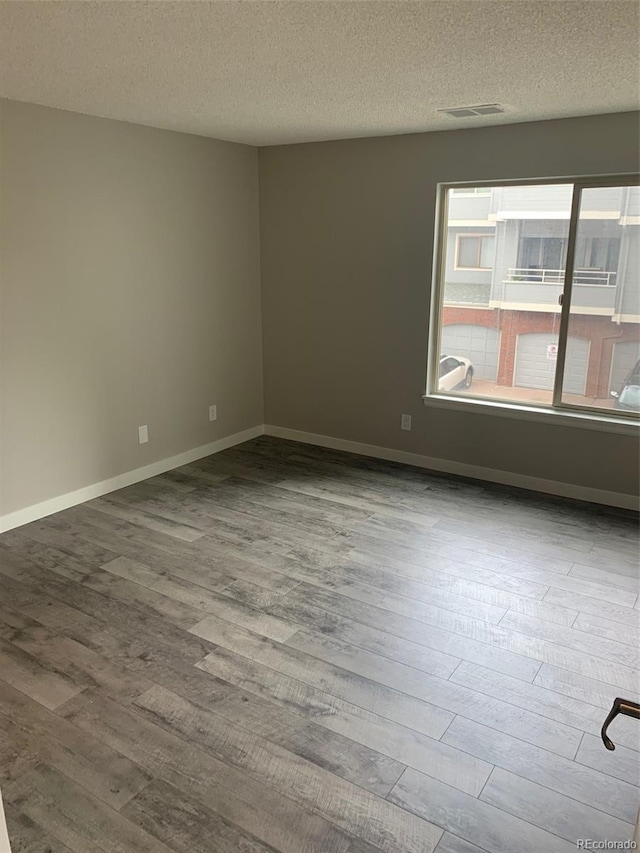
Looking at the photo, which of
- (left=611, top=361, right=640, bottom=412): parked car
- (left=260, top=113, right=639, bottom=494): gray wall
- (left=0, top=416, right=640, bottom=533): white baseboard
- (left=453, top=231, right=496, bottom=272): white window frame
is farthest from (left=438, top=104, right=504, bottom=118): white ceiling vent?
(left=0, top=416, right=640, bottom=533): white baseboard

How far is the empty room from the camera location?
6.48 feet

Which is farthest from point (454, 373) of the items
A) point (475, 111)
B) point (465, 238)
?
point (475, 111)

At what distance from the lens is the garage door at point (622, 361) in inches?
151

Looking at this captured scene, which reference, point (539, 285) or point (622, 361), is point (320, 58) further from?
point (622, 361)

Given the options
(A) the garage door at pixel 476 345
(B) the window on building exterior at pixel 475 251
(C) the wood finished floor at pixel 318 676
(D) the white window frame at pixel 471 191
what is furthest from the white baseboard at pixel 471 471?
(D) the white window frame at pixel 471 191

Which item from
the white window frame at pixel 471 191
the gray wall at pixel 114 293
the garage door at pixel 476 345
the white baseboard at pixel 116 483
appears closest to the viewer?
the gray wall at pixel 114 293

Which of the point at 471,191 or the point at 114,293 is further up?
the point at 471,191

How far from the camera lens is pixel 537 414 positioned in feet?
13.6

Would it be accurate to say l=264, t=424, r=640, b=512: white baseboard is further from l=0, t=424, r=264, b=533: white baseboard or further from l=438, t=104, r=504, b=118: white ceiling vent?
l=438, t=104, r=504, b=118: white ceiling vent

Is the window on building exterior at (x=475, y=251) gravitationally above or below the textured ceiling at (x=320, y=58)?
below

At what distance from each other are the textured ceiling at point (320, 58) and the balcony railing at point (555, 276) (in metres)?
0.90

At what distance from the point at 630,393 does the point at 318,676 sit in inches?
105

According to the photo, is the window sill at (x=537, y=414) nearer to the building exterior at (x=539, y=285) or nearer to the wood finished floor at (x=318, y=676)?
the building exterior at (x=539, y=285)

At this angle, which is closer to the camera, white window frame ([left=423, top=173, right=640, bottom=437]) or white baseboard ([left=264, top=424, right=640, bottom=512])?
white window frame ([left=423, top=173, right=640, bottom=437])
